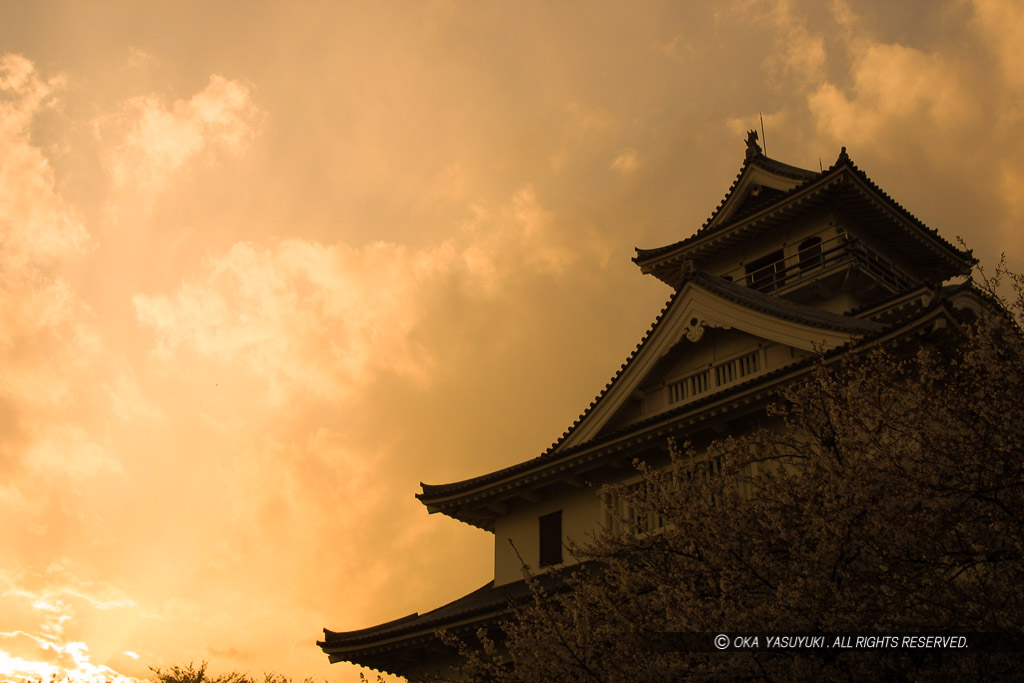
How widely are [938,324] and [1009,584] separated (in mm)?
5603

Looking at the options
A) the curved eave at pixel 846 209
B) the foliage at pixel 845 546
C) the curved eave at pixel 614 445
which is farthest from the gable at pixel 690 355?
the foliage at pixel 845 546

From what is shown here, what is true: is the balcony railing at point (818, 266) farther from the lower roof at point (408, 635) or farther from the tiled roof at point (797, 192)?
the lower roof at point (408, 635)

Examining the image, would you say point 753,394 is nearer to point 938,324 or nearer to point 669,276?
point 938,324

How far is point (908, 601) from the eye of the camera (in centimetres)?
886

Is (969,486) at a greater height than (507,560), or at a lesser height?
lesser

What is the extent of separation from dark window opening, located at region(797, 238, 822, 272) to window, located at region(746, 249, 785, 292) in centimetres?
59

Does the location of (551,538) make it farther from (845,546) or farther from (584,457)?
(845,546)

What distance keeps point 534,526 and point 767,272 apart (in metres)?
11.3

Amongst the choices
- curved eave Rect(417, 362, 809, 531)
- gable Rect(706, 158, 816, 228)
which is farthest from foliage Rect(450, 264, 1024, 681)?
gable Rect(706, 158, 816, 228)

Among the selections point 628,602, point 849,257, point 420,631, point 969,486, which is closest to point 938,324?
point 969,486

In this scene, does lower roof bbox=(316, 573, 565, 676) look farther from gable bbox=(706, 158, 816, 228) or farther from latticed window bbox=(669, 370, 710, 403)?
gable bbox=(706, 158, 816, 228)

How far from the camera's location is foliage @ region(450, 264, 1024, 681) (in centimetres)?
908

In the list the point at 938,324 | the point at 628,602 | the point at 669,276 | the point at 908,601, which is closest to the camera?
the point at 908,601

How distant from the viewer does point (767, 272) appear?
25828 millimetres
